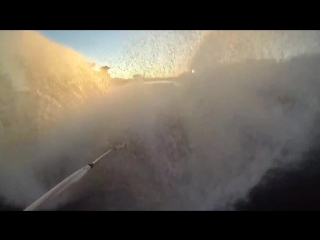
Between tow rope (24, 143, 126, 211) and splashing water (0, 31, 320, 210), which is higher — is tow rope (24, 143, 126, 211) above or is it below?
below

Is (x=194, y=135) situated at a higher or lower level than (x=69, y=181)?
higher

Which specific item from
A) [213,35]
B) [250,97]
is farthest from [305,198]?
[213,35]

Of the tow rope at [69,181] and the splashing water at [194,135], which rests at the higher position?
the splashing water at [194,135]
